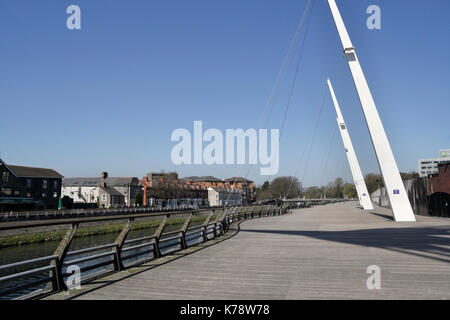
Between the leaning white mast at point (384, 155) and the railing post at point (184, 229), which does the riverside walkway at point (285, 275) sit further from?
the leaning white mast at point (384, 155)

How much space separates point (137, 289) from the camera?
20.2 ft

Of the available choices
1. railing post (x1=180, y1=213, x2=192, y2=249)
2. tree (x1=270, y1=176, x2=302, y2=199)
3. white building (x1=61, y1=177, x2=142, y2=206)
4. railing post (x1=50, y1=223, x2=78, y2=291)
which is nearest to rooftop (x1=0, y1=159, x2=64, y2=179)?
white building (x1=61, y1=177, x2=142, y2=206)

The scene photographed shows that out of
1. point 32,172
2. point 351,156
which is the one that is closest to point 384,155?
point 351,156

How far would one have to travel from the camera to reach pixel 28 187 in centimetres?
7300

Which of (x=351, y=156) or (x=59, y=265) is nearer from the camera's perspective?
(x=59, y=265)

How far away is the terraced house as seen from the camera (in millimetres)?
64625

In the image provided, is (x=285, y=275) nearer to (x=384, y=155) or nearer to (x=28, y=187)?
(x=384, y=155)

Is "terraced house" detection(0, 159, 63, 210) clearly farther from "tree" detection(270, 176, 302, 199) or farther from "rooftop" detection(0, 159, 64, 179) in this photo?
"tree" detection(270, 176, 302, 199)

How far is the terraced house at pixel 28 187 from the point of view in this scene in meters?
64.6

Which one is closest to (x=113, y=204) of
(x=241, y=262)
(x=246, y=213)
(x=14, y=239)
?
(x=14, y=239)

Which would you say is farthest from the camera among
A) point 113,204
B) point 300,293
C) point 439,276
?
point 113,204

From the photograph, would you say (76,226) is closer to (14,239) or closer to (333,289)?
(333,289)

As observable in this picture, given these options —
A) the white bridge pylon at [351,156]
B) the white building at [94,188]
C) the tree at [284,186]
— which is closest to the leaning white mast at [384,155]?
the white bridge pylon at [351,156]

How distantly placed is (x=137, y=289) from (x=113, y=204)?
319 feet
